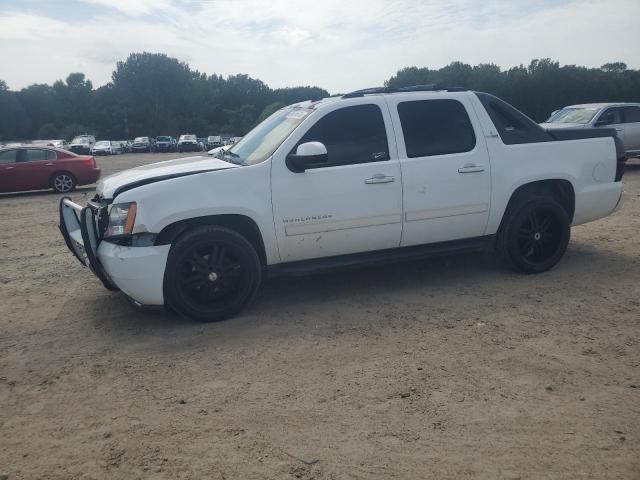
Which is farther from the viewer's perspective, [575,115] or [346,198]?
[575,115]

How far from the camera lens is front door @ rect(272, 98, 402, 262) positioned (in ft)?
15.6

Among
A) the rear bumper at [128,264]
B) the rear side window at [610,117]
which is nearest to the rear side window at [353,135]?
the rear bumper at [128,264]

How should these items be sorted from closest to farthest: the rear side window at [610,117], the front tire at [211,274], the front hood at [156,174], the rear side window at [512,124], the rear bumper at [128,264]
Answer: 1. the rear bumper at [128,264]
2. the front tire at [211,274]
3. the front hood at [156,174]
4. the rear side window at [512,124]
5. the rear side window at [610,117]

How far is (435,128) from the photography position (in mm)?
5309

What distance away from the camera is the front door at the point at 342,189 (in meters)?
4.77

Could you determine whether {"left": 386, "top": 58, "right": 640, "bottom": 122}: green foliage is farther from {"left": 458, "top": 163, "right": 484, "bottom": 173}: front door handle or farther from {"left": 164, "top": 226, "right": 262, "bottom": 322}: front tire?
{"left": 164, "top": 226, "right": 262, "bottom": 322}: front tire

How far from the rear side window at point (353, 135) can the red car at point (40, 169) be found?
12895 millimetres

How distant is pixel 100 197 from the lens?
493cm

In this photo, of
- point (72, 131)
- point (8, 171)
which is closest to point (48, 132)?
point (72, 131)

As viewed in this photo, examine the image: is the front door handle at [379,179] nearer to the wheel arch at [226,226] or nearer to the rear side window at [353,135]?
the rear side window at [353,135]

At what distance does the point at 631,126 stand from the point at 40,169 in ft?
54.1

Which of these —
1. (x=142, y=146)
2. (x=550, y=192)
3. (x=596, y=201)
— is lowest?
(x=596, y=201)

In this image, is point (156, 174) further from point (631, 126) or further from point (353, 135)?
point (631, 126)

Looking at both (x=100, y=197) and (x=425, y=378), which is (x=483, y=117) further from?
Result: (x=100, y=197)
